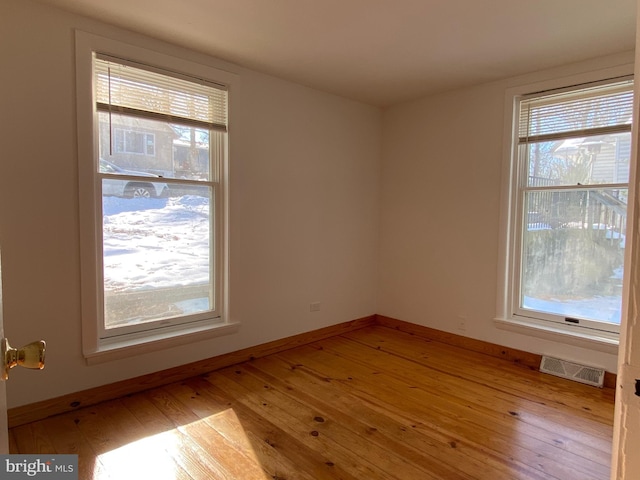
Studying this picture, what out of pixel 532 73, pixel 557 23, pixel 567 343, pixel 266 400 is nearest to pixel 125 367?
pixel 266 400

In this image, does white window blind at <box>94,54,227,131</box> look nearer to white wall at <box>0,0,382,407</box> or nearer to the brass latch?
white wall at <box>0,0,382,407</box>

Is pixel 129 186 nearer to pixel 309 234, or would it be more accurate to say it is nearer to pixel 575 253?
pixel 309 234

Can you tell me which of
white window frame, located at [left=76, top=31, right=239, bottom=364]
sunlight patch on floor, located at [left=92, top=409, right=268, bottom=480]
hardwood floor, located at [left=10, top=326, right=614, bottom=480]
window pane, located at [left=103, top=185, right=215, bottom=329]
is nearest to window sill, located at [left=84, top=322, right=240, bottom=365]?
white window frame, located at [left=76, top=31, right=239, bottom=364]

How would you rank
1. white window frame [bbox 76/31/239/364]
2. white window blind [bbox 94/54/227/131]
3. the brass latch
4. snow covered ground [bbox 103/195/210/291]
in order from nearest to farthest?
the brass latch, white window frame [bbox 76/31/239/364], white window blind [bbox 94/54/227/131], snow covered ground [bbox 103/195/210/291]

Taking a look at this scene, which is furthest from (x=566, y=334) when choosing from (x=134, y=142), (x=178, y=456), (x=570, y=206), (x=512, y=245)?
(x=134, y=142)

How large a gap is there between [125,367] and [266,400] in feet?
3.37

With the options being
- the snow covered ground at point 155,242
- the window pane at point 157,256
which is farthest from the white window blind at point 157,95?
the snow covered ground at point 155,242

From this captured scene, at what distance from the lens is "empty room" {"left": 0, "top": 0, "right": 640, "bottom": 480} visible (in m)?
2.22

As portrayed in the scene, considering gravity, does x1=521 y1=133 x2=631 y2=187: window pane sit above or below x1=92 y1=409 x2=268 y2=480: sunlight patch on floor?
above

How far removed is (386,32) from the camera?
256cm

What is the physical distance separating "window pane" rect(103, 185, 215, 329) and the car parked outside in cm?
2

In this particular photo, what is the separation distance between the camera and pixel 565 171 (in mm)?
3170

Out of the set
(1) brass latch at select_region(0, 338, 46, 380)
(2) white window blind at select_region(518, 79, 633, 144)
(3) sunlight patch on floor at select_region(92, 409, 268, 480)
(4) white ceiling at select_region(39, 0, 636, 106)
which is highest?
(4) white ceiling at select_region(39, 0, 636, 106)

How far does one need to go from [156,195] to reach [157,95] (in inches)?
28.3
